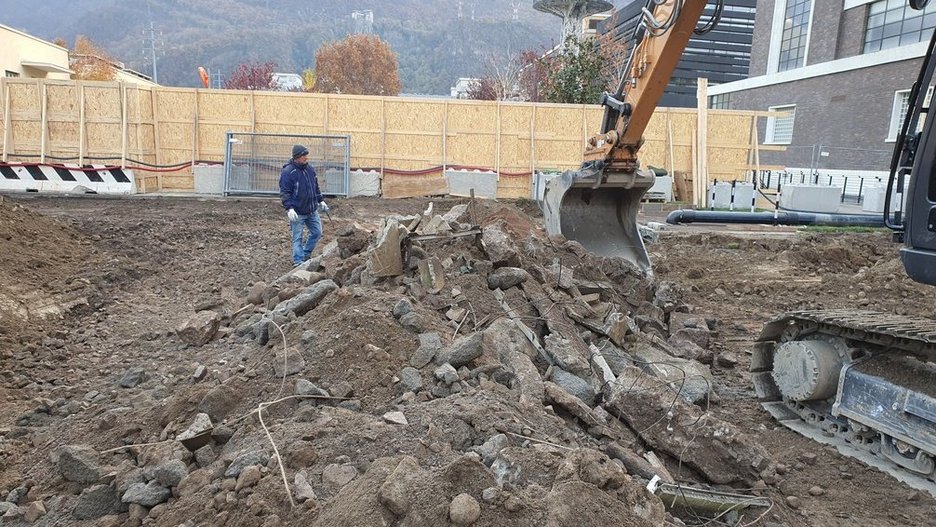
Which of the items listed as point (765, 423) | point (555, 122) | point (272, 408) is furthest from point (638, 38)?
point (555, 122)

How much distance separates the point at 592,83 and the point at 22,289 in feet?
66.4

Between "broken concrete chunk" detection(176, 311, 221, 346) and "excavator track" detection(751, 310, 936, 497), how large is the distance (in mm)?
4947

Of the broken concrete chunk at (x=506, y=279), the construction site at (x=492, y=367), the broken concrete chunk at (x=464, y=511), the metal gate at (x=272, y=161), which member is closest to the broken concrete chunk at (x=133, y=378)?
the construction site at (x=492, y=367)

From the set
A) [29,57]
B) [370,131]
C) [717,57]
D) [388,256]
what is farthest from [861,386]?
[717,57]

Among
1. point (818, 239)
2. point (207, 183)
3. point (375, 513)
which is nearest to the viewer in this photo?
point (375, 513)

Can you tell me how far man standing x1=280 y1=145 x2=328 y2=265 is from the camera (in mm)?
8594

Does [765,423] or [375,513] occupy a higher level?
[375,513]

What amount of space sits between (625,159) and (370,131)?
1168cm

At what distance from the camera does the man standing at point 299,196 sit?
28.2 feet

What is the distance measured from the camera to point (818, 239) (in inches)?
488

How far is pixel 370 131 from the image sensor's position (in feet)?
58.8

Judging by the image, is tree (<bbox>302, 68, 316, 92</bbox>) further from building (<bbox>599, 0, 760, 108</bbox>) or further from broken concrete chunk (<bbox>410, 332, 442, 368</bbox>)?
broken concrete chunk (<bbox>410, 332, 442, 368</bbox>)

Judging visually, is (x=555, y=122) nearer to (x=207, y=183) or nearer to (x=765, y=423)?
(x=207, y=183)

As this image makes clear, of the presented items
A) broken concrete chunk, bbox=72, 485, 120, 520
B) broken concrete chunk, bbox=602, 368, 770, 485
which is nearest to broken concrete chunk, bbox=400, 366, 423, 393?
broken concrete chunk, bbox=602, 368, 770, 485
